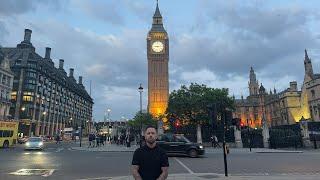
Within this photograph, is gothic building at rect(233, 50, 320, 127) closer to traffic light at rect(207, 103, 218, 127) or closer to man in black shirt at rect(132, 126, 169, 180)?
traffic light at rect(207, 103, 218, 127)

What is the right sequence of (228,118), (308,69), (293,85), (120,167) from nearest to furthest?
1. (228,118)
2. (120,167)
3. (308,69)
4. (293,85)

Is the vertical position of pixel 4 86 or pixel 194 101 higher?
pixel 4 86

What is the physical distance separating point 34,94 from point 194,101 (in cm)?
6030

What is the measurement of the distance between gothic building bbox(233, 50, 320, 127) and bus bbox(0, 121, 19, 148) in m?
41.9

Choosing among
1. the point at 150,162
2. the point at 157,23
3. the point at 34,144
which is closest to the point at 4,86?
the point at 34,144

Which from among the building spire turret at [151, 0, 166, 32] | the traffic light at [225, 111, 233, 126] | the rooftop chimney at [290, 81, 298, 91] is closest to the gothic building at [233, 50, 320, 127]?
→ the rooftop chimney at [290, 81, 298, 91]

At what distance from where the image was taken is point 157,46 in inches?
5202

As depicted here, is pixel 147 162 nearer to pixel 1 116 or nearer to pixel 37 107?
pixel 1 116

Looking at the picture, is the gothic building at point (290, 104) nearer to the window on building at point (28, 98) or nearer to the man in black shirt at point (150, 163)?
the man in black shirt at point (150, 163)

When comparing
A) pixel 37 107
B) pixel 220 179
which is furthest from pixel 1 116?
pixel 220 179

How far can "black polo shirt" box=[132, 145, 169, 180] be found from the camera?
4.98 meters

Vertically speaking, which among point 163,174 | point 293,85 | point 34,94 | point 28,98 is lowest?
point 163,174

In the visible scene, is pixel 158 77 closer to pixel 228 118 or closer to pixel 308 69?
pixel 308 69

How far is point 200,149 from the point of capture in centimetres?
2491
